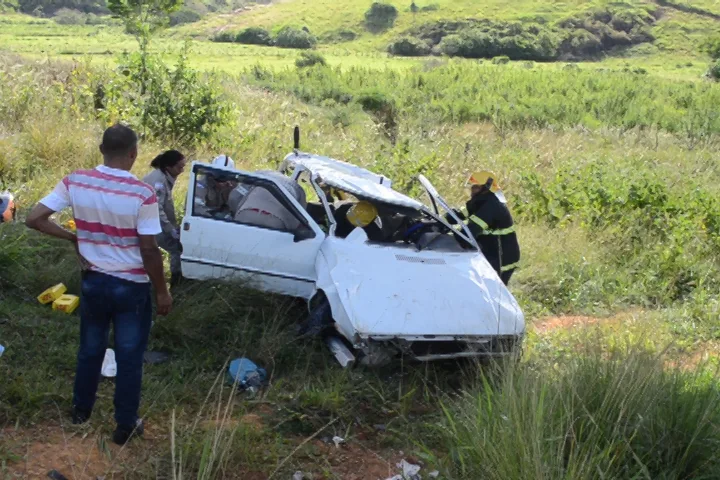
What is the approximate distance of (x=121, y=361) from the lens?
4.03m

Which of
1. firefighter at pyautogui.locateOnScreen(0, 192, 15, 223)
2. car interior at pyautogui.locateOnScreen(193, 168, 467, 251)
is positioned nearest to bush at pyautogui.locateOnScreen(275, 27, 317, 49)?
firefighter at pyautogui.locateOnScreen(0, 192, 15, 223)

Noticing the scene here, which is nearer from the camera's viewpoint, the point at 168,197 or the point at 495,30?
the point at 168,197

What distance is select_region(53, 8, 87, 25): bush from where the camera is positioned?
74938 millimetres

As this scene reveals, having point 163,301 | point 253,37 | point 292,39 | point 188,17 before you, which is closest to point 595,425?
point 163,301

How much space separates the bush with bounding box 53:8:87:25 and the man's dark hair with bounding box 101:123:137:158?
3046 inches

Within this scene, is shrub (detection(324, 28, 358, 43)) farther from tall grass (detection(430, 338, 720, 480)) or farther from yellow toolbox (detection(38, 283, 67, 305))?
tall grass (detection(430, 338, 720, 480))

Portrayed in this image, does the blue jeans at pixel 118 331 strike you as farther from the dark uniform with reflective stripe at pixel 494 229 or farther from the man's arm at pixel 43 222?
the dark uniform with reflective stripe at pixel 494 229

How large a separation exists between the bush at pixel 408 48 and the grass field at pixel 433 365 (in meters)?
45.6

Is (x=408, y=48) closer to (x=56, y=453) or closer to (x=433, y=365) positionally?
(x=433, y=365)

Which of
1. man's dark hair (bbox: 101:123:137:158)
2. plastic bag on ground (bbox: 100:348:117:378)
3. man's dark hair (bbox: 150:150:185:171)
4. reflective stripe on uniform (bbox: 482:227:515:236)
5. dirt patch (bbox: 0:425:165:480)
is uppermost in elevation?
man's dark hair (bbox: 101:123:137:158)

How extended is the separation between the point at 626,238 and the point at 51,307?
7.46m

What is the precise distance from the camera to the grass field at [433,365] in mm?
3943

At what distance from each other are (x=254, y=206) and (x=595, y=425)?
3683 mm

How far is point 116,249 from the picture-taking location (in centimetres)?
386
